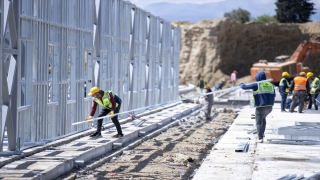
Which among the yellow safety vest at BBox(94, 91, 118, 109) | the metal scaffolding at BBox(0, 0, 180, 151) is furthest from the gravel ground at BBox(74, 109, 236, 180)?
the metal scaffolding at BBox(0, 0, 180, 151)

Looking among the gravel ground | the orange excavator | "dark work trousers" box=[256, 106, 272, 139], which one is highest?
the orange excavator

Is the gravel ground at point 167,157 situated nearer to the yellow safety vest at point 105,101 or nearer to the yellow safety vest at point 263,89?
the yellow safety vest at point 105,101

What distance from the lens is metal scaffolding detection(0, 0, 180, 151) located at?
1418cm

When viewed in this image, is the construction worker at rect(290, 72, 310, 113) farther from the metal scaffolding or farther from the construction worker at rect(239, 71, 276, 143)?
the construction worker at rect(239, 71, 276, 143)

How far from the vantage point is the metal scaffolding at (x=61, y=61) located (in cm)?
1418

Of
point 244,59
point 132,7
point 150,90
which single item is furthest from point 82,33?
point 244,59

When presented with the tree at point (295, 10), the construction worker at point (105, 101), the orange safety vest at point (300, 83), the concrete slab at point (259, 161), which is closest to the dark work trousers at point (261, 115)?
the concrete slab at point (259, 161)

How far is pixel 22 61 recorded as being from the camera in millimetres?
15438

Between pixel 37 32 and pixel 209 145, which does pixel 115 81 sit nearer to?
pixel 209 145

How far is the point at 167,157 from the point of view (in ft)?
51.6

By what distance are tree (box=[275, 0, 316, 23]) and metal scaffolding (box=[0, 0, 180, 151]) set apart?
199ft

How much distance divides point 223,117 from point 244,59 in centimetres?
4061

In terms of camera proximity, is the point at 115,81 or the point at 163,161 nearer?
the point at 163,161

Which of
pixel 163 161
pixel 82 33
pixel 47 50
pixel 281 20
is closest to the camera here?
pixel 163 161
